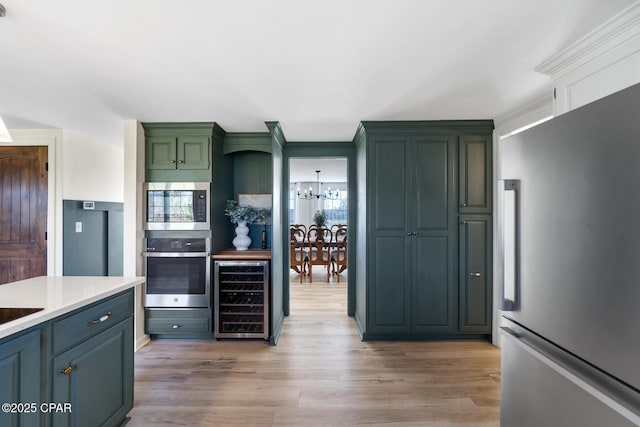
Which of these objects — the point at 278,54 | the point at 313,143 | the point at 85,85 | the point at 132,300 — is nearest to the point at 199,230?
the point at 132,300

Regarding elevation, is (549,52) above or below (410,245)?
above

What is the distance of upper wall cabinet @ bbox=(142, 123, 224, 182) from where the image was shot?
119 inches

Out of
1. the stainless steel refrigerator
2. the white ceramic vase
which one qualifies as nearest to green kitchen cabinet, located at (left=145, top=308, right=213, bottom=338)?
the white ceramic vase

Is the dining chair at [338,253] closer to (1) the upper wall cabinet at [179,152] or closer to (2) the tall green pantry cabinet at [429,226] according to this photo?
(2) the tall green pantry cabinet at [429,226]

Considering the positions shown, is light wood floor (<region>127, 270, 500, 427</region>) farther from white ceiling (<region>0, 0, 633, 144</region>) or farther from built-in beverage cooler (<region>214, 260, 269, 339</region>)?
white ceiling (<region>0, 0, 633, 144</region>)

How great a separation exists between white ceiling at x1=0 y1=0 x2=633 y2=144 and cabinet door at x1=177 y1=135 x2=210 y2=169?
306 millimetres

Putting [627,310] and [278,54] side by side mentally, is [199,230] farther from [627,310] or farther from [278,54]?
[627,310]

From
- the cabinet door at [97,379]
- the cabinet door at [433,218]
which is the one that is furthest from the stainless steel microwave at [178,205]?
the cabinet door at [433,218]

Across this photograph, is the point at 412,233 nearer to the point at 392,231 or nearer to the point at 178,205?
the point at 392,231

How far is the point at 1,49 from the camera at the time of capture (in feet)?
5.60

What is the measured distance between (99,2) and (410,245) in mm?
2895

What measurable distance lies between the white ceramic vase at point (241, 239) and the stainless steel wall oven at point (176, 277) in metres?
0.45

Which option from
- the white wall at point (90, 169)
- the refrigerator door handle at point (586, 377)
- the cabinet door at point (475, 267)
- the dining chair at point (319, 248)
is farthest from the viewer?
the dining chair at point (319, 248)

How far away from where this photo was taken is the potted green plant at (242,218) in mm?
3352
